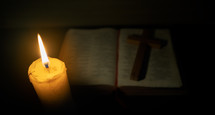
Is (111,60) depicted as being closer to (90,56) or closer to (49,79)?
(90,56)

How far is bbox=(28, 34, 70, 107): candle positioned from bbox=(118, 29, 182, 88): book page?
234 mm

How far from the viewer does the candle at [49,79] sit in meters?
0.39

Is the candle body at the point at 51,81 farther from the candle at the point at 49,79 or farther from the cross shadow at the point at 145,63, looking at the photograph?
the cross shadow at the point at 145,63

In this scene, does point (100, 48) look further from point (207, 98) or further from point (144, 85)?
point (207, 98)

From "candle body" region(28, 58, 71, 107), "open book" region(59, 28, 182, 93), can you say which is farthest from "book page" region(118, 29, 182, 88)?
"candle body" region(28, 58, 71, 107)

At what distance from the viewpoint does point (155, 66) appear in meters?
0.66

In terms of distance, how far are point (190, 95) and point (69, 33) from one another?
63cm

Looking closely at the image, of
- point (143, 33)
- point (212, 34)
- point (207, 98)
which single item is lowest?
point (207, 98)

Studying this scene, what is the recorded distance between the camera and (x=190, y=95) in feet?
1.99

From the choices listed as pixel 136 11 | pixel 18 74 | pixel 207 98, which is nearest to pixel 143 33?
pixel 136 11

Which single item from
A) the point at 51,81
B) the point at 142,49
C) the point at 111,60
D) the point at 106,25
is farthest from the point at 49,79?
the point at 106,25

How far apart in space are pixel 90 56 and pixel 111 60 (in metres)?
0.10

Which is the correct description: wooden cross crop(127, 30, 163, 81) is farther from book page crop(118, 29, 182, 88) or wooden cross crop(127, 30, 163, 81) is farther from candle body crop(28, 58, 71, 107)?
candle body crop(28, 58, 71, 107)

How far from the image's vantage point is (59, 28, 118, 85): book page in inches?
24.3
